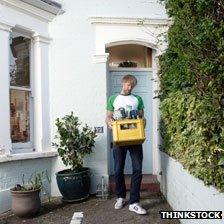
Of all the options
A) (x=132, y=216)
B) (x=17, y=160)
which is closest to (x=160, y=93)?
(x=132, y=216)

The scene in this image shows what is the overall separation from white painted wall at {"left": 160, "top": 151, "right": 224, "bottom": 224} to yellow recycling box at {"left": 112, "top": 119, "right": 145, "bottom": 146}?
2.30 ft

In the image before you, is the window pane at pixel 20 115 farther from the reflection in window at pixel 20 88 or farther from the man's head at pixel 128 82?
the man's head at pixel 128 82

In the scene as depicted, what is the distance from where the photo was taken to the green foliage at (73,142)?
22.9ft

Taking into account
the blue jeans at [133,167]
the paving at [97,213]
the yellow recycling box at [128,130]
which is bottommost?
the paving at [97,213]

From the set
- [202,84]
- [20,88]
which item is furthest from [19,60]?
[202,84]

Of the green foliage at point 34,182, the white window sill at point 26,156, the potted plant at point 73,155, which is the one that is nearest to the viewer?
the green foliage at point 34,182

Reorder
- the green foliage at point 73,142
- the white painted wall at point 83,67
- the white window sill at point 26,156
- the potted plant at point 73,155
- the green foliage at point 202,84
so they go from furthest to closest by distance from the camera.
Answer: the white painted wall at point 83,67 < the green foliage at point 73,142 < the potted plant at point 73,155 < the white window sill at point 26,156 < the green foliage at point 202,84

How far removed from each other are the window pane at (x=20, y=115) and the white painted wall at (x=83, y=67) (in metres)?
0.51

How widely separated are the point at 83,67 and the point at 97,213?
2941 mm

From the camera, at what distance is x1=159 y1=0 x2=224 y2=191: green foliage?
3.63m

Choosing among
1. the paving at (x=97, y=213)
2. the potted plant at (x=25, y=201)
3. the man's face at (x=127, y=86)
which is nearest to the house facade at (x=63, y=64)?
the paving at (x=97, y=213)

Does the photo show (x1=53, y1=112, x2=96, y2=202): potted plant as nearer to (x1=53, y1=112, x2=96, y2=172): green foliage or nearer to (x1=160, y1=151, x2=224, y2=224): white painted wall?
(x1=53, y1=112, x2=96, y2=172): green foliage

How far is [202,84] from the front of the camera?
13.2 ft

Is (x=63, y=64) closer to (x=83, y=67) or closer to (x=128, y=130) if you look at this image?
(x=83, y=67)
